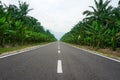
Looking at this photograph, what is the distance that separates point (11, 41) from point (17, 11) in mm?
14136

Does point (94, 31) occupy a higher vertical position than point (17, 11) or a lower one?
lower

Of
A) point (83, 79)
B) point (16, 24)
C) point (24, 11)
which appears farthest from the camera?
point (24, 11)

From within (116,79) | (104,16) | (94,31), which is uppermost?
(104,16)

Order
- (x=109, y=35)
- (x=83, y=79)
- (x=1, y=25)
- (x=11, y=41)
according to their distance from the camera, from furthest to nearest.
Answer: (x=11, y=41)
(x=109, y=35)
(x=1, y=25)
(x=83, y=79)

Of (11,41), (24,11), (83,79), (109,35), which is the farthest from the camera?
(24,11)

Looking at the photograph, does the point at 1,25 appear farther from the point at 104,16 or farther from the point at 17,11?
the point at 17,11

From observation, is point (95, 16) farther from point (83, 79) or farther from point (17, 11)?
point (83, 79)

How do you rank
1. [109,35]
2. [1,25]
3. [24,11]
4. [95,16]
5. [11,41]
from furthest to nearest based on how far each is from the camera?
[24,11] → [95,16] → [11,41] → [109,35] → [1,25]

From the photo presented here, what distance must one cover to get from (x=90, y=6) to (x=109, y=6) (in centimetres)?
331

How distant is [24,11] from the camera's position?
→ 153 ft

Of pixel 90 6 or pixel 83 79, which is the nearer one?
pixel 83 79

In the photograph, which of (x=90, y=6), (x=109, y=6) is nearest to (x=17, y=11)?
(x=90, y=6)

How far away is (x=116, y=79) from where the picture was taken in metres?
6.04

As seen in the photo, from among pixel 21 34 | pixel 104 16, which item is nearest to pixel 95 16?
pixel 104 16
